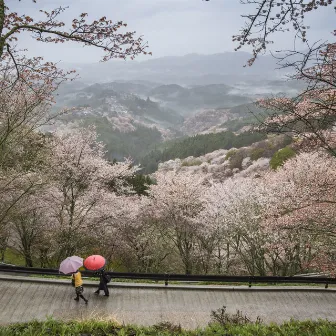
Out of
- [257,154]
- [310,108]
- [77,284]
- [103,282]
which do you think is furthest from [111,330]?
[257,154]

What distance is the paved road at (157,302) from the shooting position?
10.3 meters

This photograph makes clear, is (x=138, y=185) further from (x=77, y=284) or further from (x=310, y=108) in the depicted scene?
(x=310, y=108)

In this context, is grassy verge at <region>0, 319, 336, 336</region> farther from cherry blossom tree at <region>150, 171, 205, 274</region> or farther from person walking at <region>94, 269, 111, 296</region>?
cherry blossom tree at <region>150, 171, 205, 274</region>

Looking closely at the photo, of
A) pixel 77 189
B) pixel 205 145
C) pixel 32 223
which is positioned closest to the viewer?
pixel 77 189

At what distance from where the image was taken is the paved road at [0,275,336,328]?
1027 centimetres

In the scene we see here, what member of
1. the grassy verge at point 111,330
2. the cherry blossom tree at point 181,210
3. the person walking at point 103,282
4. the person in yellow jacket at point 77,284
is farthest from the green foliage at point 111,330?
the cherry blossom tree at point 181,210

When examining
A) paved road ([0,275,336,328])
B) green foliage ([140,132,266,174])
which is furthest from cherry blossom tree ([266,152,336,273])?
green foliage ([140,132,266,174])

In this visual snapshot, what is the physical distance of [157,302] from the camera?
11.3 metres

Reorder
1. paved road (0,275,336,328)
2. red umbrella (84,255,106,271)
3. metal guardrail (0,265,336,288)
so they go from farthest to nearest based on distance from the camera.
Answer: metal guardrail (0,265,336,288)
red umbrella (84,255,106,271)
paved road (0,275,336,328)

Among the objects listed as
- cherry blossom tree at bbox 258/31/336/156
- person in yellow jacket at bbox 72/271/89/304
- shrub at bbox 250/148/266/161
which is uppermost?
cherry blossom tree at bbox 258/31/336/156

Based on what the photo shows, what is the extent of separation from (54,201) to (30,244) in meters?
3.82

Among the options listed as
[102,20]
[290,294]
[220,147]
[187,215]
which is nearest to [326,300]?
[290,294]

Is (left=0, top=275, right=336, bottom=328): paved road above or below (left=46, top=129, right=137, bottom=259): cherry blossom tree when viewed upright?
below

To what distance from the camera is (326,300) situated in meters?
12.3
